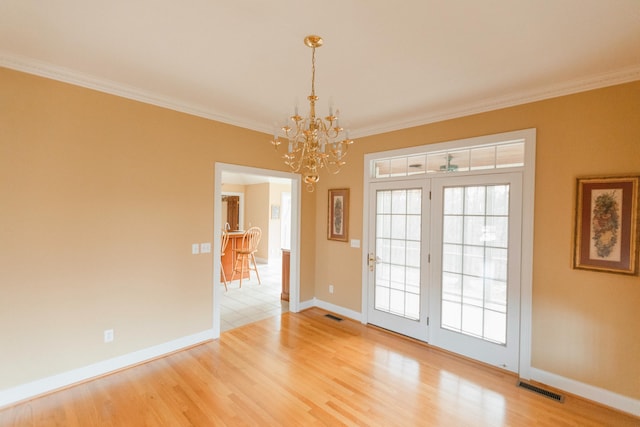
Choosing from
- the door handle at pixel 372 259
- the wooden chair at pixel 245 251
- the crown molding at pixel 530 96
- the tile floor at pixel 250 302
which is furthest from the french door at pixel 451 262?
the wooden chair at pixel 245 251

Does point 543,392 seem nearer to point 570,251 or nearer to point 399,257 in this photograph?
point 570,251

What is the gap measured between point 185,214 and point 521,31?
11.4 feet

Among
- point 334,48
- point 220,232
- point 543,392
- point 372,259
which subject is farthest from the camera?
point 372,259

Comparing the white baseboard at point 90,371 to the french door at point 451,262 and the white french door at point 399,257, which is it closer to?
the white french door at point 399,257

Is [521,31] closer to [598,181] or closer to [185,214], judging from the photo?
[598,181]

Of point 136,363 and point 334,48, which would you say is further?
point 136,363

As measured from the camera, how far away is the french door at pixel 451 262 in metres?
3.01

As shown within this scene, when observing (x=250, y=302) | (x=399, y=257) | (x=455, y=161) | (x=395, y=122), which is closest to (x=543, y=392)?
(x=399, y=257)

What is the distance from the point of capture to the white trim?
2.39 m

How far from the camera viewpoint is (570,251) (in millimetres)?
2648

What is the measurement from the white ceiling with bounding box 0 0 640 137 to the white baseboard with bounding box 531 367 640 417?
267cm

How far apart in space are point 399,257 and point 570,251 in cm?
176

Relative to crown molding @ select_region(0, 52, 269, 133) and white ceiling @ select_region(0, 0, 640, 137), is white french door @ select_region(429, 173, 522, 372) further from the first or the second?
crown molding @ select_region(0, 52, 269, 133)

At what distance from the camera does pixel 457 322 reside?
3.36 m
